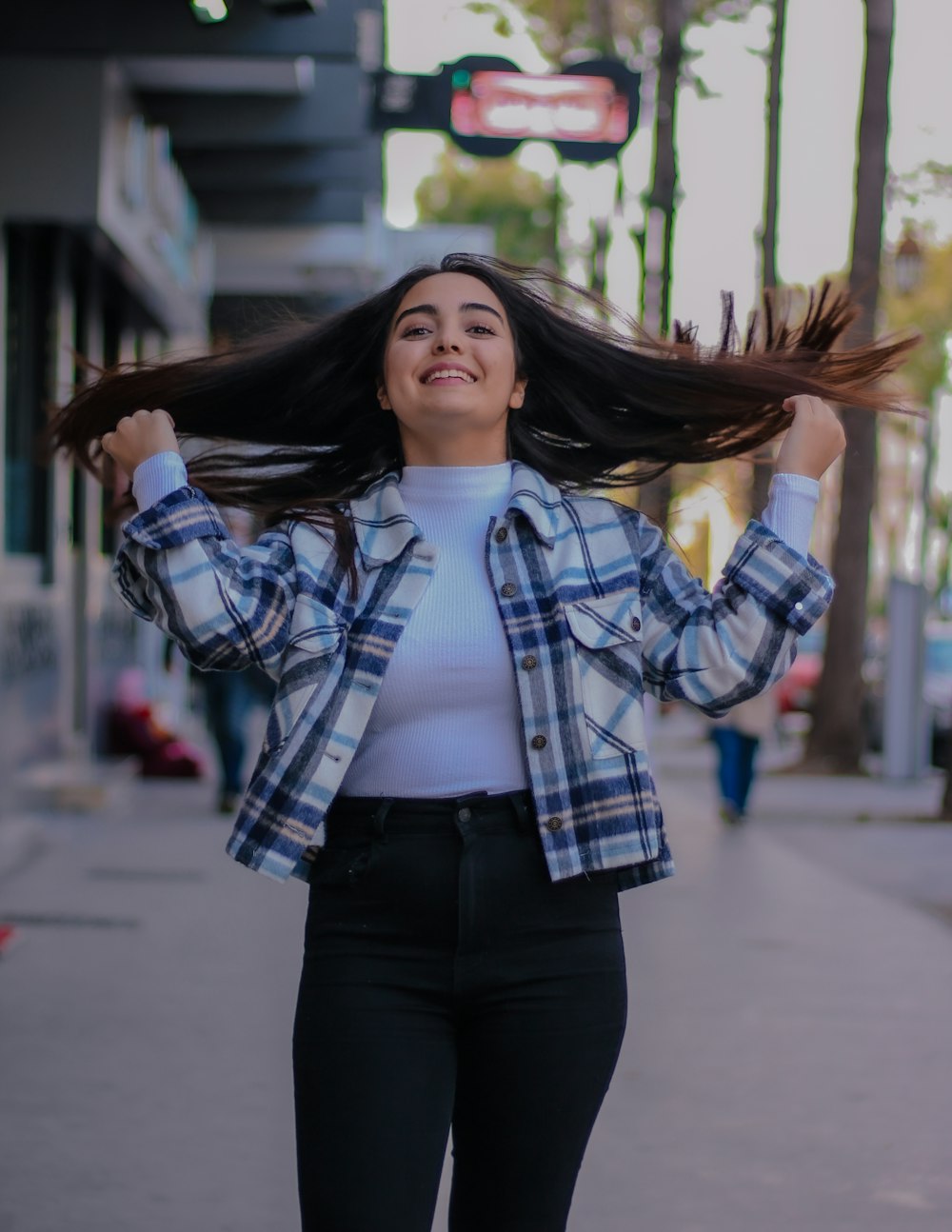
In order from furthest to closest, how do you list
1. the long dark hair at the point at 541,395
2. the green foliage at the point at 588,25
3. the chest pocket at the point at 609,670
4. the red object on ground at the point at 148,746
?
1. the green foliage at the point at 588,25
2. the red object on ground at the point at 148,746
3. the long dark hair at the point at 541,395
4. the chest pocket at the point at 609,670

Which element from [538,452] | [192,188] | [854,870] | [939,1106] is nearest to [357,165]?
[192,188]

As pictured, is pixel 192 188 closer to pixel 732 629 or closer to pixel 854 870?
pixel 854 870

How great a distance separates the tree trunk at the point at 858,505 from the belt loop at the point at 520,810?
15072mm

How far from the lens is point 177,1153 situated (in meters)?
4.91

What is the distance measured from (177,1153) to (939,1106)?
212 cm

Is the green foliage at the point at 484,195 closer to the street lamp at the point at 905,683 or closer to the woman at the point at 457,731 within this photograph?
the street lamp at the point at 905,683

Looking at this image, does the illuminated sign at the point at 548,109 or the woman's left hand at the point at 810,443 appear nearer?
the woman's left hand at the point at 810,443

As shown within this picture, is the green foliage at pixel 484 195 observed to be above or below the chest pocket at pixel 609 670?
above

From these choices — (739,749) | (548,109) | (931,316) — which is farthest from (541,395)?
(931,316)

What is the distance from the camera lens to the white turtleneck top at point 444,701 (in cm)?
288

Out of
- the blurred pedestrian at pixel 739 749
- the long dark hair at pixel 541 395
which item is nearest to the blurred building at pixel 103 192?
the blurred pedestrian at pixel 739 749

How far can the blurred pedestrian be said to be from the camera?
12.7m

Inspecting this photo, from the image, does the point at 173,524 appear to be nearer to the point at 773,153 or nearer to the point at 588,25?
the point at 773,153

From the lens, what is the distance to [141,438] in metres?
3.05
